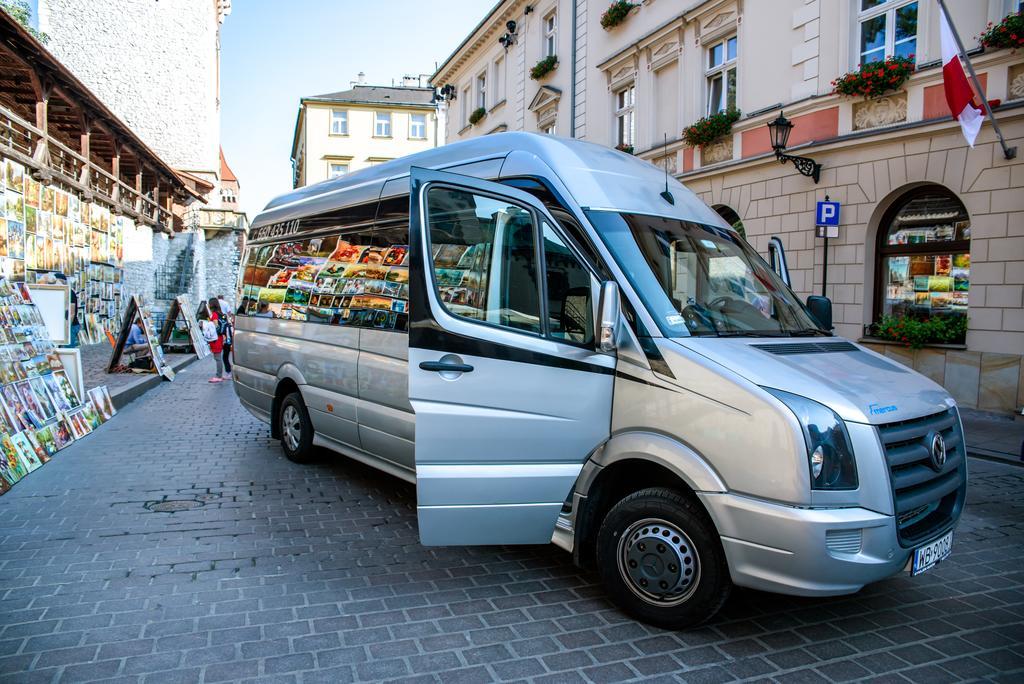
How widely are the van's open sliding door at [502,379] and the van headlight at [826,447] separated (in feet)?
3.23

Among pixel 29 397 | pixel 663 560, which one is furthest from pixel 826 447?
pixel 29 397

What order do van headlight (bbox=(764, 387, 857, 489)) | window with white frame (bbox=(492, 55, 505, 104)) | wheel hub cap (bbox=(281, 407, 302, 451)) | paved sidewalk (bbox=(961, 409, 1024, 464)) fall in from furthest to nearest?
window with white frame (bbox=(492, 55, 505, 104)), paved sidewalk (bbox=(961, 409, 1024, 464)), wheel hub cap (bbox=(281, 407, 302, 451)), van headlight (bbox=(764, 387, 857, 489))

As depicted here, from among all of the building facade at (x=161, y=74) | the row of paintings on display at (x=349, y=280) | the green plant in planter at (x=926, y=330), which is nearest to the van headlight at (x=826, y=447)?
the row of paintings on display at (x=349, y=280)

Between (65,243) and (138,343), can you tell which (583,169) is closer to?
(138,343)

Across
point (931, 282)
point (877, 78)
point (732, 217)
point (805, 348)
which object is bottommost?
point (805, 348)

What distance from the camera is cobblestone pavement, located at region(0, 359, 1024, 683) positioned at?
3.20m

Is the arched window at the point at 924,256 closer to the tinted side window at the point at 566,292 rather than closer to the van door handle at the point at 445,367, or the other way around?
the tinted side window at the point at 566,292

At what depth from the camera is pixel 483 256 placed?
3.99 m

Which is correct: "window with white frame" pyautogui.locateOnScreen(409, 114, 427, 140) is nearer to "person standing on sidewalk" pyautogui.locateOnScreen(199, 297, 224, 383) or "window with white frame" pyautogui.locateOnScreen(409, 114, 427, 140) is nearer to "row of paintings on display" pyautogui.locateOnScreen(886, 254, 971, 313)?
"person standing on sidewalk" pyautogui.locateOnScreen(199, 297, 224, 383)

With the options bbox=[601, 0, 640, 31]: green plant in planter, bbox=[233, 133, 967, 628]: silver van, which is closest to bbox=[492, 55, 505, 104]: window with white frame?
bbox=[601, 0, 640, 31]: green plant in planter

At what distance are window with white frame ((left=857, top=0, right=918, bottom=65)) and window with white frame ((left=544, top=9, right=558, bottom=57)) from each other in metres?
12.2

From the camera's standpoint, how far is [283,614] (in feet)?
12.2

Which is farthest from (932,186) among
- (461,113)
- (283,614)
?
(461,113)

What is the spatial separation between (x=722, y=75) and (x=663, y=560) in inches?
546
